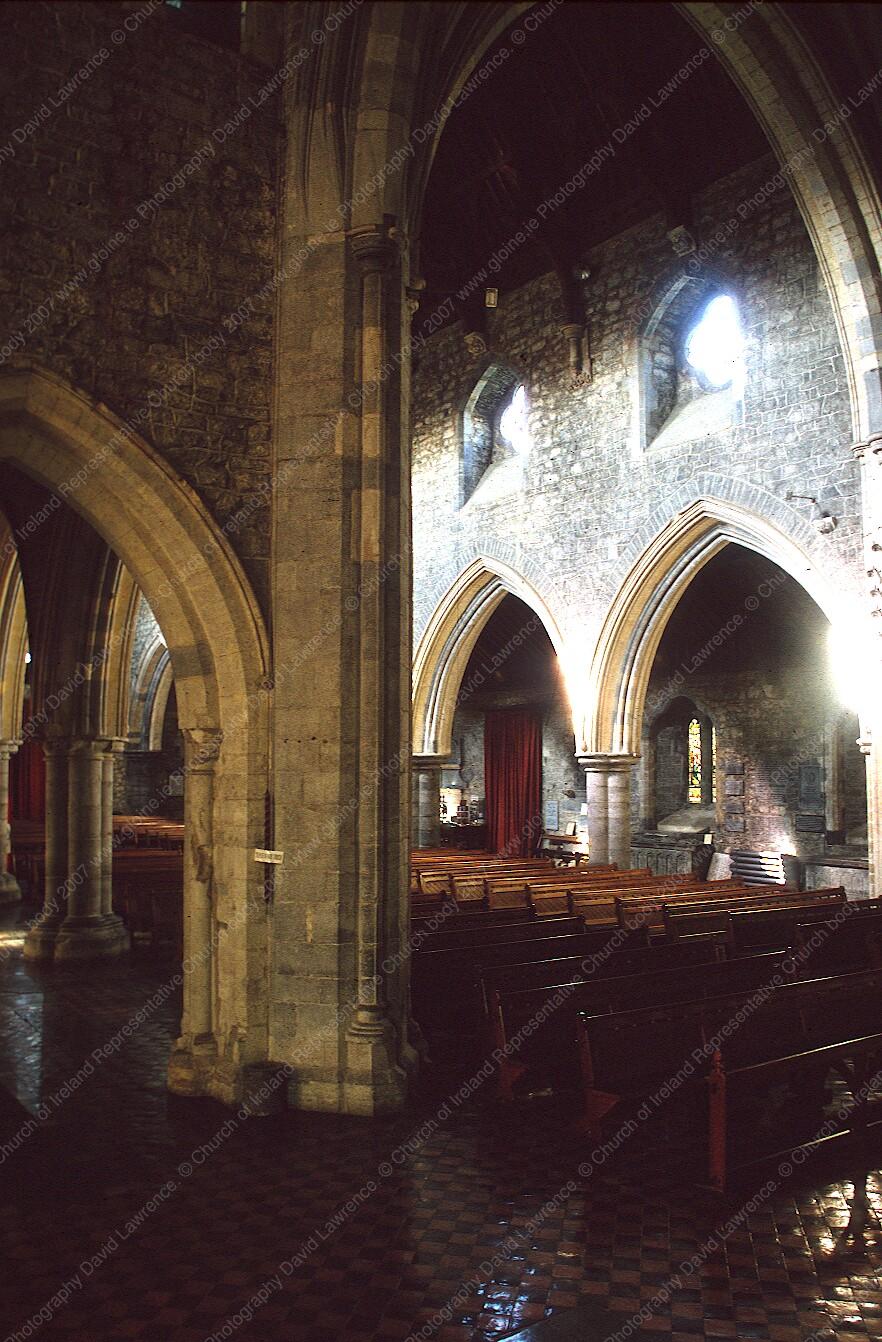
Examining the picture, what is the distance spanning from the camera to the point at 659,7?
1230cm

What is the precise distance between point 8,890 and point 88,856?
15.9 ft

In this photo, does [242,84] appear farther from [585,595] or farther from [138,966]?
[585,595]

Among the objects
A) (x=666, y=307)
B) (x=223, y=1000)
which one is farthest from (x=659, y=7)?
(x=223, y=1000)

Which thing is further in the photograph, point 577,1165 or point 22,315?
point 22,315

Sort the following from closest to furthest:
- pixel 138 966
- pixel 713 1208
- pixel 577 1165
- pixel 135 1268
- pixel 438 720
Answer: pixel 135 1268 < pixel 713 1208 < pixel 577 1165 < pixel 138 966 < pixel 438 720

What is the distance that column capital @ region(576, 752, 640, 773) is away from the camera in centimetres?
1655

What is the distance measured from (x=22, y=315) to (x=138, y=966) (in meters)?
6.95

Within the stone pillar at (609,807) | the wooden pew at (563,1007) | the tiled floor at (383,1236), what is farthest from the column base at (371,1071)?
the stone pillar at (609,807)

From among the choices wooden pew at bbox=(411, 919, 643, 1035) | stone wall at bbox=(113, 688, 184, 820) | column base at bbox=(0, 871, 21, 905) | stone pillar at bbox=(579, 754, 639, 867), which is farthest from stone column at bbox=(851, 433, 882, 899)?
stone wall at bbox=(113, 688, 184, 820)

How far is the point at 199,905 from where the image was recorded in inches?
279

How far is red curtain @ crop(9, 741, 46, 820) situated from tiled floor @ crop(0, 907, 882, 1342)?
22.6 m

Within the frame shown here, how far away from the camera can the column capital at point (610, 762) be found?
1655cm

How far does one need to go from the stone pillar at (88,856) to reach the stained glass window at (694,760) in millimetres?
12449

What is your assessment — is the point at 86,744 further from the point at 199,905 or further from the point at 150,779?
the point at 150,779
